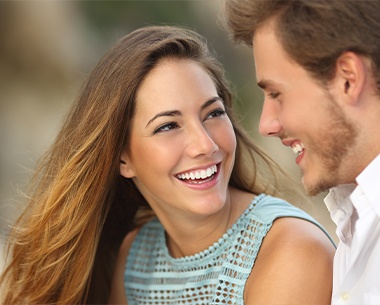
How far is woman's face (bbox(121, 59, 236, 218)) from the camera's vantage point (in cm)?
327

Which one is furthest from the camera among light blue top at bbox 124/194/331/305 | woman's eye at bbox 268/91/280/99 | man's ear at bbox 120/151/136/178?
man's ear at bbox 120/151/136/178

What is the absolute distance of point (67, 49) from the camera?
1057 centimetres

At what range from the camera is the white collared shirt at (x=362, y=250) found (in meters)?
2.60

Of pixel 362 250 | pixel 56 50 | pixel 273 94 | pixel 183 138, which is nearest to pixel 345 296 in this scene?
pixel 362 250

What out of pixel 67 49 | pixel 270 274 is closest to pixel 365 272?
pixel 270 274

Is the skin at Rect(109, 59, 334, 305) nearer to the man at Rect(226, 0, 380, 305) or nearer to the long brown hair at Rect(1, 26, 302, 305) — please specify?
the long brown hair at Rect(1, 26, 302, 305)

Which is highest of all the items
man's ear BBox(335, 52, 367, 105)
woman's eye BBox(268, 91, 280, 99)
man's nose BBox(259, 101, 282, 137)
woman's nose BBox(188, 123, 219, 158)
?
man's ear BBox(335, 52, 367, 105)

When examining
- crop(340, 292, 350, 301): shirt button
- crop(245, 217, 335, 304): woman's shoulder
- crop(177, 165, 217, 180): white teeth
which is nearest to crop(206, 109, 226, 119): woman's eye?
crop(177, 165, 217, 180): white teeth

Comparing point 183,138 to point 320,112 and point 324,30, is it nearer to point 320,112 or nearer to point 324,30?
point 320,112

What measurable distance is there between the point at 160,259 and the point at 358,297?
1.34 meters

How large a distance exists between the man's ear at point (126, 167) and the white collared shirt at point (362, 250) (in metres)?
1.05

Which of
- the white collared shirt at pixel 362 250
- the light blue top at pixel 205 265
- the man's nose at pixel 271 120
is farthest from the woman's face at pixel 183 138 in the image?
the white collared shirt at pixel 362 250

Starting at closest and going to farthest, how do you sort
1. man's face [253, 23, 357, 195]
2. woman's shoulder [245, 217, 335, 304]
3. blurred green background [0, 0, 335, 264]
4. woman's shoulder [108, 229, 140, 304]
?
man's face [253, 23, 357, 195], woman's shoulder [245, 217, 335, 304], woman's shoulder [108, 229, 140, 304], blurred green background [0, 0, 335, 264]

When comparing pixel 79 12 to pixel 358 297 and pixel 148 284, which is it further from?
pixel 358 297
